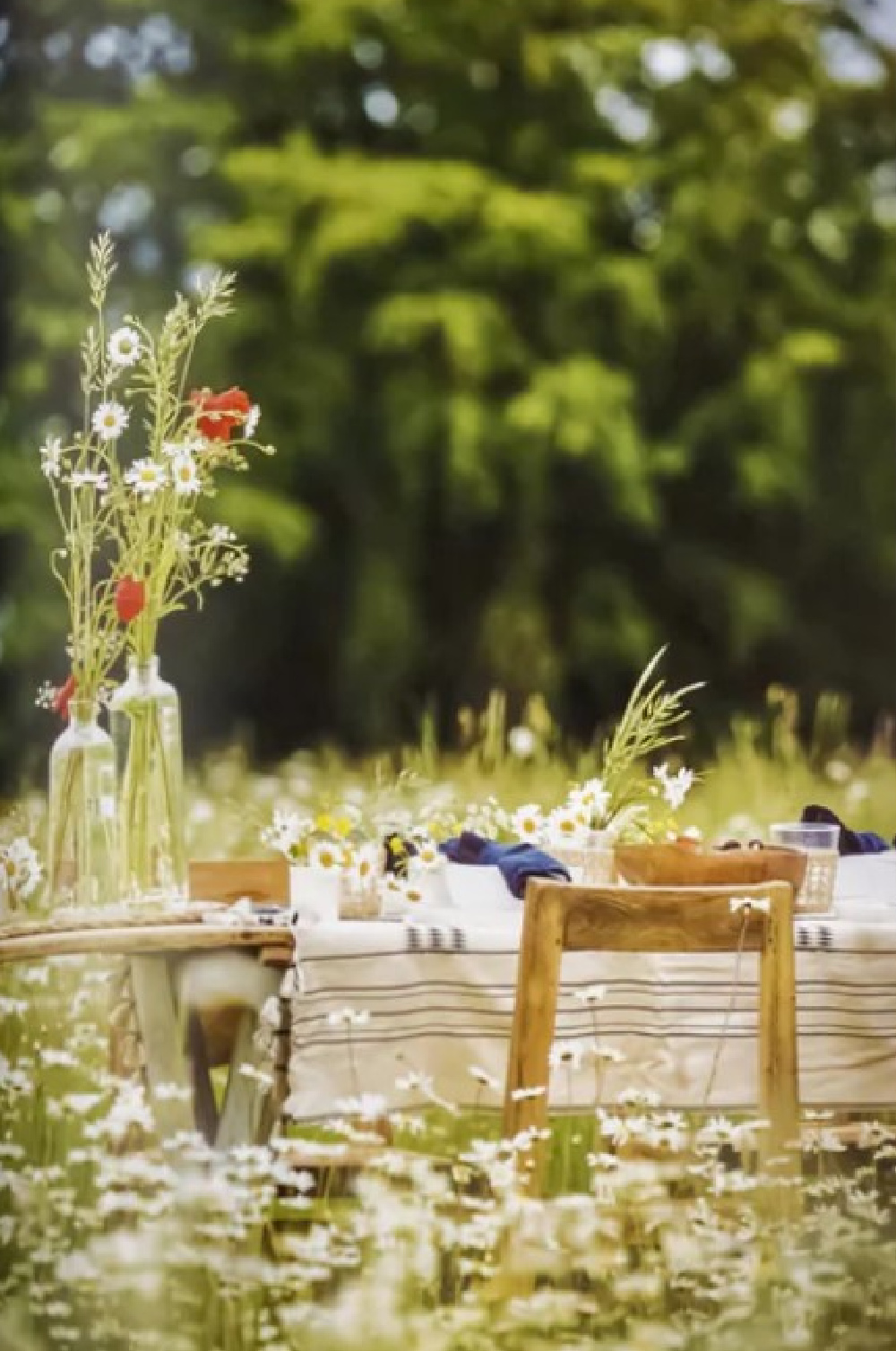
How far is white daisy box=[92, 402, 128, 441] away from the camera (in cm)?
263

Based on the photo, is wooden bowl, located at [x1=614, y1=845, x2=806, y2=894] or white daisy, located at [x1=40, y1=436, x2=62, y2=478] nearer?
wooden bowl, located at [x1=614, y1=845, x2=806, y2=894]

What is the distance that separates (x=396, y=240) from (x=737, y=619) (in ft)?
2.53

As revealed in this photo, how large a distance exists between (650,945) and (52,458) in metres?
1.08

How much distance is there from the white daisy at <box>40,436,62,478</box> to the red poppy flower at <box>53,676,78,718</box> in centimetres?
31

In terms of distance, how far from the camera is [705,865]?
95.9 inches

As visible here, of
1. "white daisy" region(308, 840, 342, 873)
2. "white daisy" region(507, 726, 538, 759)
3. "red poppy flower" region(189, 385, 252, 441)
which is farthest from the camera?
"white daisy" region(507, 726, 538, 759)

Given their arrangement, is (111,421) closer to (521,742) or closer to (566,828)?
(521,742)

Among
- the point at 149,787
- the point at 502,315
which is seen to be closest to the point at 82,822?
the point at 149,787

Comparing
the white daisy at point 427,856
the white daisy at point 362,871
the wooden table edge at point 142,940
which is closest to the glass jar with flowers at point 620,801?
the white daisy at point 427,856

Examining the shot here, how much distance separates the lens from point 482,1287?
7.92 feet

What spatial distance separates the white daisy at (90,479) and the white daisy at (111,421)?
0.05 meters

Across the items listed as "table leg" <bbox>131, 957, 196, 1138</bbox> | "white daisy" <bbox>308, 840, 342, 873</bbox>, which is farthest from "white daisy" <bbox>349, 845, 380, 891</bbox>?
"table leg" <bbox>131, 957, 196, 1138</bbox>

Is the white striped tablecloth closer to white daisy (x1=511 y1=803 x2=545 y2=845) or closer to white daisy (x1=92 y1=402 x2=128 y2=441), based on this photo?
white daisy (x1=511 y1=803 x2=545 y2=845)

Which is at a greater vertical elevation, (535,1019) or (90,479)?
(90,479)
